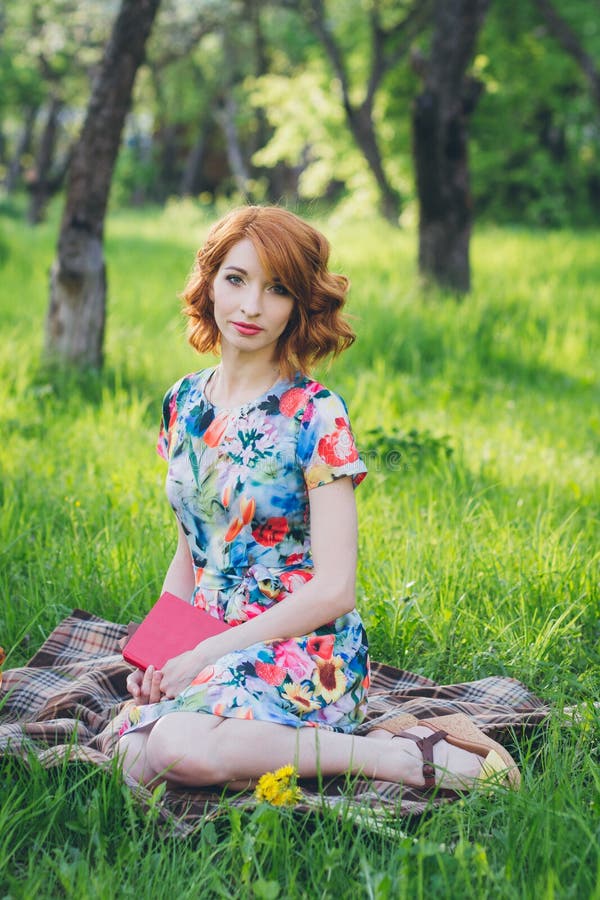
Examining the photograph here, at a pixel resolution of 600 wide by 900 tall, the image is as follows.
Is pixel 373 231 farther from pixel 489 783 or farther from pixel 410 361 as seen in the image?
pixel 489 783

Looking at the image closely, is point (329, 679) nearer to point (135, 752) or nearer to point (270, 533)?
point (270, 533)

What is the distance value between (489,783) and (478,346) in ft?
17.4

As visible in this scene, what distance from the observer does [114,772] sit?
238 centimetres

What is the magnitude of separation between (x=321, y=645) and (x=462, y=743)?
443 mm

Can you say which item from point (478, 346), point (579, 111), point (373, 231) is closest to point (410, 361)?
point (478, 346)

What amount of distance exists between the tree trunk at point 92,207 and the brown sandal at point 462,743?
437 centimetres

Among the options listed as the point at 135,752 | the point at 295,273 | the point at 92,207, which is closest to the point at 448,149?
the point at 92,207

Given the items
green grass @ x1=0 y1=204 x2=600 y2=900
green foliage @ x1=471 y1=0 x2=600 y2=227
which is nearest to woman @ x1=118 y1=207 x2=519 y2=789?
green grass @ x1=0 y1=204 x2=600 y2=900

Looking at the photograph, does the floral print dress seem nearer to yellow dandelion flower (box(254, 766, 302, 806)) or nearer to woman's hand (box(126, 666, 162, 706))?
woman's hand (box(126, 666, 162, 706))

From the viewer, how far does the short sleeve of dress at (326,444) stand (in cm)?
253

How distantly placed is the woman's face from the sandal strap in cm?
108

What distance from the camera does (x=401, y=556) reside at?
12.7 feet

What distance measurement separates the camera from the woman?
2424 mm

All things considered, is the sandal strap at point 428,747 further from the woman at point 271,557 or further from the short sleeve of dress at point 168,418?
the short sleeve of dress at point 168,418
